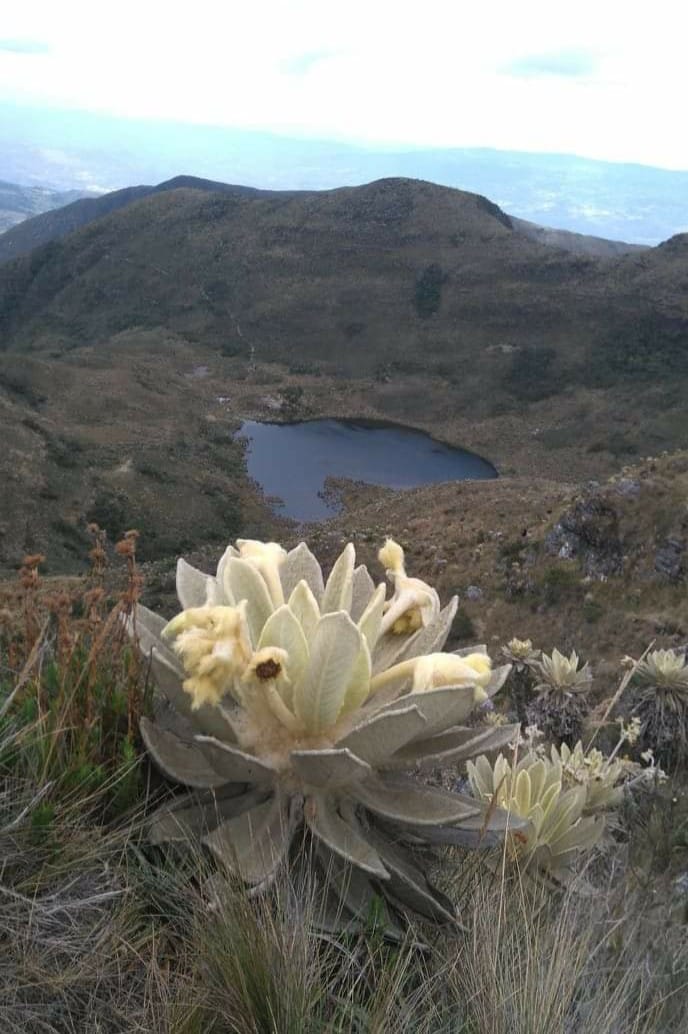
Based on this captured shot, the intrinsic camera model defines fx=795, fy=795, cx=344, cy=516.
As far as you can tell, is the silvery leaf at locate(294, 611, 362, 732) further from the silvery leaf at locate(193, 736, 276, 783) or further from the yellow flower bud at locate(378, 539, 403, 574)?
the yellow flower bud at locate(378, 539, 403, 574)

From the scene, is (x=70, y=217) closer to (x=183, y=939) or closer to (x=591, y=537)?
(x=591, y=537)

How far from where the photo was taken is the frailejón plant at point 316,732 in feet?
5.25

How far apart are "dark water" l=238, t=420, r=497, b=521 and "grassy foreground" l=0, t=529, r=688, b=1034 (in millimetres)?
36714

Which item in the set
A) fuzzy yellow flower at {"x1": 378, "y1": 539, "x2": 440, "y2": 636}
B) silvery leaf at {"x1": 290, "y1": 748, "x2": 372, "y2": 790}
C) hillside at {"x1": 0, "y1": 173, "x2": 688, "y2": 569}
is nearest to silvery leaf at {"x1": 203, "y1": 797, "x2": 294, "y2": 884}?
silvery leaf at {"x1": 290, "y1": 748, "x2": 372, "y2": 790}

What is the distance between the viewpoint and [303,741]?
1.79 m

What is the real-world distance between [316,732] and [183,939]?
49 centimetres

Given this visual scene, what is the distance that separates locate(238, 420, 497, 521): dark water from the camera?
42.8 meters

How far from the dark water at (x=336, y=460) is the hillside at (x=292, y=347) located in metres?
1.69

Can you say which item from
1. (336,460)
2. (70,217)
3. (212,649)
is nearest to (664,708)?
(212,649)

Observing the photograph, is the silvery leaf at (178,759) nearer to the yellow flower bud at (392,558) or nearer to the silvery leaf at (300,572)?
the silvery leaf at (300,572)

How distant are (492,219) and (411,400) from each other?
105 feet

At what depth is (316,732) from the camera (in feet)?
5.85

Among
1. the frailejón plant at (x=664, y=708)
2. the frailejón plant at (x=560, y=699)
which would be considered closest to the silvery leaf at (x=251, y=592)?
the frailejón plant at (x=560, y=699)

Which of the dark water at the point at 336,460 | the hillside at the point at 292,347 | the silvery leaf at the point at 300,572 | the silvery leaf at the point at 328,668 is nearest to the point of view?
the silvery leaf at the point at 328,668
